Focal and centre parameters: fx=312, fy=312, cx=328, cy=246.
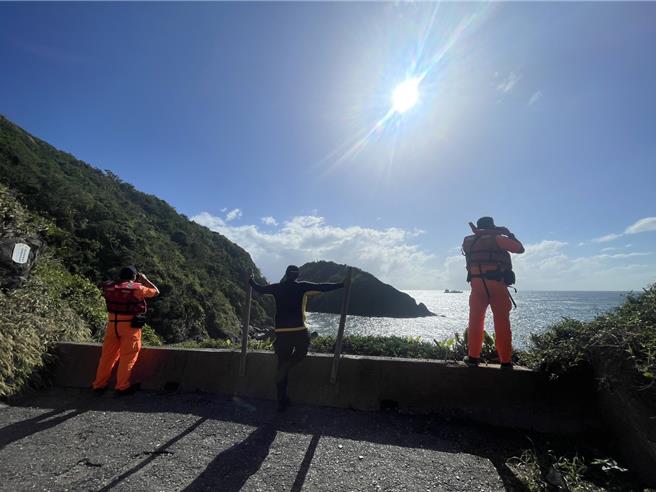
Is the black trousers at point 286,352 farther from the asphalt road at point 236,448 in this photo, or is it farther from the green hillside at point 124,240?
the green hillside at point 124,240

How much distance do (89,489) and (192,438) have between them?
103cm

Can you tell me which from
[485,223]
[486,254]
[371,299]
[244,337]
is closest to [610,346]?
[486,254]

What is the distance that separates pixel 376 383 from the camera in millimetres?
4484

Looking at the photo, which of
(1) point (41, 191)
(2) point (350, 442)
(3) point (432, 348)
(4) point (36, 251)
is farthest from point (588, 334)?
(1) point (41, 191)

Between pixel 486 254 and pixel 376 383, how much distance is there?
2480mm

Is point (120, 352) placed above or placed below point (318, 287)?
below

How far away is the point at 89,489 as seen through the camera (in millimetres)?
2580

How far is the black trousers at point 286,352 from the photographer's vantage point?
4375 mm

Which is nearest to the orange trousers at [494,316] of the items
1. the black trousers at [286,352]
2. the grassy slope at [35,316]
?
the black trousers at [286,352]

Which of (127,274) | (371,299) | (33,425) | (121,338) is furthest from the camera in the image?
(371,299)

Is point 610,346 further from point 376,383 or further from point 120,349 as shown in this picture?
point 120,349

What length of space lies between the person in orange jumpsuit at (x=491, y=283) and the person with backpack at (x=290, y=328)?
2.00 meters

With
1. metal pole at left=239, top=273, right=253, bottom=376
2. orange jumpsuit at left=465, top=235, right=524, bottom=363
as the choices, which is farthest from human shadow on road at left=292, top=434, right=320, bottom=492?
orange jumpsuit at left=465, top=235, right=524, bottom=363

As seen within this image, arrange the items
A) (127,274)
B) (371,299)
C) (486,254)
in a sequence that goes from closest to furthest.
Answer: (486,254) < (127,274) < (371,299)
